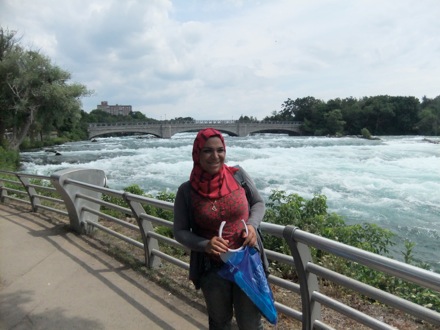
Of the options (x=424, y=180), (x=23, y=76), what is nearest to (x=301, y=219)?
(x=424, y=180)

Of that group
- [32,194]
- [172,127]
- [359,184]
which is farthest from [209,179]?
[172,127]

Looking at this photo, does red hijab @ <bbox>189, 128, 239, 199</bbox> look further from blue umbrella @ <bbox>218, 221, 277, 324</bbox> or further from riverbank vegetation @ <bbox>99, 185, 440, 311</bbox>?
riverbank vegetation @ <bbox>99, 185, 440, 311</bbox>

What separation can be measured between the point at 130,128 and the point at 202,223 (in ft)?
210

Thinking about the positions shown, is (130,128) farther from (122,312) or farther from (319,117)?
(122,312)

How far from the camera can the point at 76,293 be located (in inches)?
152

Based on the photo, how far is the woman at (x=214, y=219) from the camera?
2.13m

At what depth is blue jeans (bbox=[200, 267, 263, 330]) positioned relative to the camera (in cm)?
219

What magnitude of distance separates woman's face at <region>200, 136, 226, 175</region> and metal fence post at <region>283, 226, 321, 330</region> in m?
0.76

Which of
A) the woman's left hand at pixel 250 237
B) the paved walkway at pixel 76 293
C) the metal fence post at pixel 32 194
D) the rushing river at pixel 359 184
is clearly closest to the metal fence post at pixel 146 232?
the paved walkway at pixel 76 293

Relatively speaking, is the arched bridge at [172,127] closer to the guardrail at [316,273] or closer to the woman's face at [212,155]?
the guardrail at [316,273]

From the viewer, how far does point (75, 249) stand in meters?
5.22

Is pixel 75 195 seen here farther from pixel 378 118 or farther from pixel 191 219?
pixel 378 118

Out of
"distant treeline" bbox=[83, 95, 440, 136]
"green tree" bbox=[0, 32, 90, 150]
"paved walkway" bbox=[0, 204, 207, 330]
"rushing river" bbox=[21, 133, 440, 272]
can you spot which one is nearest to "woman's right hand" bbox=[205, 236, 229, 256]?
"paved walkway" bbox=[0, 204, 207, 330]

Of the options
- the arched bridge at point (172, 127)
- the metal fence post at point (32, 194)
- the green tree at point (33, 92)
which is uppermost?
the green tree at point (33, 92)
